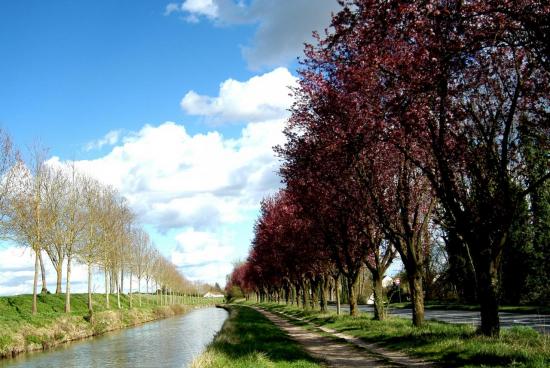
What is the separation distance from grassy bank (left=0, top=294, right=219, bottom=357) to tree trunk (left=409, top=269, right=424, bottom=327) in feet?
78.7

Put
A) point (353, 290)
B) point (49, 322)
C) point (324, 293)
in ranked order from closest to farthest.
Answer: point (353, 290)
point (49, 322)
point (324, 293)

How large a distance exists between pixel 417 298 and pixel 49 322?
91.2 feet

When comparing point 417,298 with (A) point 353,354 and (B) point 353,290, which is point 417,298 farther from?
(B) point 353,290

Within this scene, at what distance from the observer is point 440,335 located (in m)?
17.2

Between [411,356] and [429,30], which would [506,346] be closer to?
[411,356]

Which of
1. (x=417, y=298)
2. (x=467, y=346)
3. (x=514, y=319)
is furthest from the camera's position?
(x=514, y=319)

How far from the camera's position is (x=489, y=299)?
51.2ft

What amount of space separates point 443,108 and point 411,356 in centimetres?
780

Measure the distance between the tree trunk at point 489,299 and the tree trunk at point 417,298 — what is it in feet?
19.6

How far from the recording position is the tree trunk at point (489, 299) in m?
15.5

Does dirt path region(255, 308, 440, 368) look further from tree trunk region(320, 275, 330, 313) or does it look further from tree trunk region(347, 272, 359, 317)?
tree trunk region(320, 275, 330, 313)

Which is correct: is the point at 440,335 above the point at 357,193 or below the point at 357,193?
below

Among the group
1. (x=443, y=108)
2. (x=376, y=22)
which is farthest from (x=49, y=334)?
(x=376, y=22)

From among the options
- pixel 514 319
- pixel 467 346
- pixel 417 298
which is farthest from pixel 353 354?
pixel 514 319
